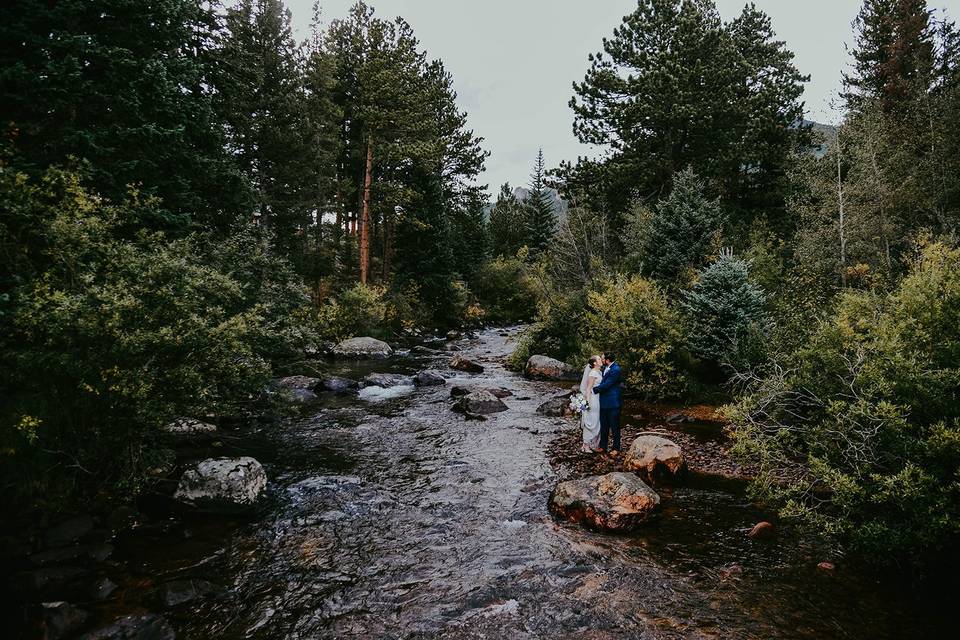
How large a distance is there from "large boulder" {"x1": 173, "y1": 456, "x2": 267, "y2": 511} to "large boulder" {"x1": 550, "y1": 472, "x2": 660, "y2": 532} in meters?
5.43

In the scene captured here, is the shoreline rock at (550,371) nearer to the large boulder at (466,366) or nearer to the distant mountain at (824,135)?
the large boulder at (466,366)

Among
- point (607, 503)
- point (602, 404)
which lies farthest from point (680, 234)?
point (607, 503)

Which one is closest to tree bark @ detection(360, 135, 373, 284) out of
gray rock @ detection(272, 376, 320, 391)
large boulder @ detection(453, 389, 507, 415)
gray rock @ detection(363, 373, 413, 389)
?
gray rock @ detection(363, 373, 413, 389)

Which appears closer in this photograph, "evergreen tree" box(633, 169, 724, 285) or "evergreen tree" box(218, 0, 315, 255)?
"evergreen tree" box(633, 169, 724, 285)

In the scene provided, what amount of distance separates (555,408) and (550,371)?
19.5 ft

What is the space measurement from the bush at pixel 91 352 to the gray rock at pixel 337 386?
28.4ft

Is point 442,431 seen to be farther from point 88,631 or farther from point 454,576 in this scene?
point 88,631

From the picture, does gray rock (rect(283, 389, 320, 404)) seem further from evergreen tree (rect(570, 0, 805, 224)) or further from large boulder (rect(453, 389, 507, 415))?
evergreen tree (rect(570, 0, 805, 224))

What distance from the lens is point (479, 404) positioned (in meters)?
14.9

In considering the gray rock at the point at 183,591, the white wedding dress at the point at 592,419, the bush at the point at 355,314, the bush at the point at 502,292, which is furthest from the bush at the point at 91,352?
the bush at the point at 502,292

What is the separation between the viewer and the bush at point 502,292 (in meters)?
49.9

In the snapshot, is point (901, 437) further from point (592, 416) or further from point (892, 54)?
point (892, 54)

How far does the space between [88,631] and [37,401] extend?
3.81 meters

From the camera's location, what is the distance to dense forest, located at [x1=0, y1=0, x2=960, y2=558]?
21.4ft
